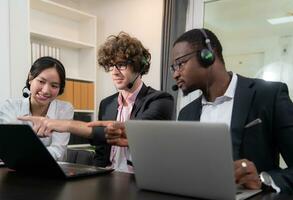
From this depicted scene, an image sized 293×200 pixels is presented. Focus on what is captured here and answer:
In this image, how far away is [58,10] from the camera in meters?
3.22

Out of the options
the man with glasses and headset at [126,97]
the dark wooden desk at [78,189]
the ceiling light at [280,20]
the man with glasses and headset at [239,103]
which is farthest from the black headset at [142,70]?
the ceiling light at [280,20]

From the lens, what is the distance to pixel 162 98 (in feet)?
5.29

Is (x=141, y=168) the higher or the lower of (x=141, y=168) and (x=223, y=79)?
the lower

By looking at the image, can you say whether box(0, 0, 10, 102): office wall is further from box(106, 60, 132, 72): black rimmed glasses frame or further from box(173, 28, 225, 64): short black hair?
box(173, 28, 225, 64): short black hair

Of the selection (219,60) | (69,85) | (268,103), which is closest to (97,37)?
(69,85)

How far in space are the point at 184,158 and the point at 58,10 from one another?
2847 millimetres

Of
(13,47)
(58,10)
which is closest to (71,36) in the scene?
(58,10)

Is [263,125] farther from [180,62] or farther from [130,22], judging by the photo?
[130,22]

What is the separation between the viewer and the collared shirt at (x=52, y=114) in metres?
1.61

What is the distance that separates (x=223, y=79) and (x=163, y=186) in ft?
2.23

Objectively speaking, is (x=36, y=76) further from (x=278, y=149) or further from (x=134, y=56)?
(x=278, y=149)

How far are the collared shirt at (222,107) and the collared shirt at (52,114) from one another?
729 mm

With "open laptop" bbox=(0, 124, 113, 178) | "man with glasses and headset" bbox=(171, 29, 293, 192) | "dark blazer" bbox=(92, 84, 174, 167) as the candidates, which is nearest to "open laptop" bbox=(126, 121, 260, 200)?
"open laptop" bbox=(0, 124, 113, 178)

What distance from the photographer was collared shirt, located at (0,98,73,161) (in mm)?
1609
